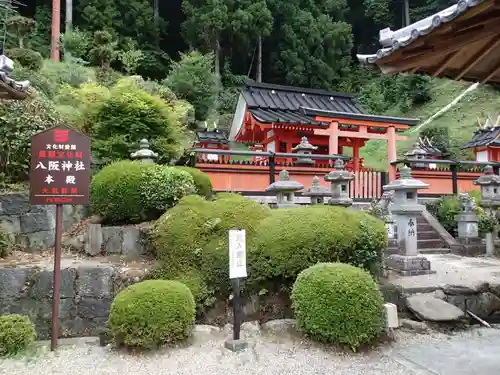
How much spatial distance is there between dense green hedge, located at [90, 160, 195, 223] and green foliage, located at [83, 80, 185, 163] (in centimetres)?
231

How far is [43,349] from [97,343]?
602mm

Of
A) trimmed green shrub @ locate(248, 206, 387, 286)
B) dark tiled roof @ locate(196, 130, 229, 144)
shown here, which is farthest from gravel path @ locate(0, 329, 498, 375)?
dark tiled roof @ locate(196, 130, 229, 144)

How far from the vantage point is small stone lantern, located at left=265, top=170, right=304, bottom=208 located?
8625 mm

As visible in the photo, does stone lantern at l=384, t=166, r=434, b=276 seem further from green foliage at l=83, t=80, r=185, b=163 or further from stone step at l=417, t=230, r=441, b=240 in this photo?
green foliage at l=83, t=80, r=185, b=163

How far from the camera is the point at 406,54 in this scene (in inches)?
137

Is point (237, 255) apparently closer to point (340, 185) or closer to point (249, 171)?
point (340, 185)

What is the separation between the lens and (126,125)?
9523mm

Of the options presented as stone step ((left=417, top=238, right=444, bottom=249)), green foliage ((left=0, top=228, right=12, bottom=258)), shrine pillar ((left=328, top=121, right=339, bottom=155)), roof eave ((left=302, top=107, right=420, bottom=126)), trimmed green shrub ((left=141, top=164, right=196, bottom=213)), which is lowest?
stone step ((left=417, top=238, right=444, bottom=249))

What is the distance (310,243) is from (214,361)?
2092mm

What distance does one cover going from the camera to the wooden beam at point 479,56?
3.63 m

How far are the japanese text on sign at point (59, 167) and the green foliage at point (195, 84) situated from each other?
714 inches

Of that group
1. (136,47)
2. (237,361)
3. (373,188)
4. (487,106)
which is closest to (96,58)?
(136,47)

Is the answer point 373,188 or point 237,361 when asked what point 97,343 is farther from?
point 373,188

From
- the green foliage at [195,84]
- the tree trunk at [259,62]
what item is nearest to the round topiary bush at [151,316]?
the green foliage at [195,84]
